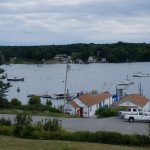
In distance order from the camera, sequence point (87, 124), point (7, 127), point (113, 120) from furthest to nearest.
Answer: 1. point (113, 120)
2. point (87, 124)
3. point (7, 127)

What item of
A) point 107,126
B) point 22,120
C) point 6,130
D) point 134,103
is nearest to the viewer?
point 6,130

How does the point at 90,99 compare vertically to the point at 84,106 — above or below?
above

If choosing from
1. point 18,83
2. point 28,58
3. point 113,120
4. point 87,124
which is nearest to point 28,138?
point 87,124

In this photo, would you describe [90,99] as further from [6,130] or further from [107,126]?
[6,130]

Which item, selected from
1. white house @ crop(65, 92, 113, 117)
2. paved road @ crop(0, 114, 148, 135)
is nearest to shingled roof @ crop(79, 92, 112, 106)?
white house @ crop(65, 92, 113, 117)

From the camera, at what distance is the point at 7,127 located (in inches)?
851

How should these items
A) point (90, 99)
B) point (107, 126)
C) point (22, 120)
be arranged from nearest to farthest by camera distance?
point (22, 120) < point (107, 126) < point (90, 99)

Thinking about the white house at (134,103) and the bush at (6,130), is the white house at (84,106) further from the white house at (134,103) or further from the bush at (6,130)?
the bush at (6,130)

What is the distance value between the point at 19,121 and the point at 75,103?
2874 centimetres

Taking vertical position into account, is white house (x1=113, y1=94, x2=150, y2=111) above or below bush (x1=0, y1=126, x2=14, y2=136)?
below

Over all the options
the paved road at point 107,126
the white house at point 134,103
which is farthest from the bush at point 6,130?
the white house at point 134,103

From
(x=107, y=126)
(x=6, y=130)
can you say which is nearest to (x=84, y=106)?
(x=107, y=126)

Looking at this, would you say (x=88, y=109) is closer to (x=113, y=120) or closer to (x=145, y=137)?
(x=113, y=120)

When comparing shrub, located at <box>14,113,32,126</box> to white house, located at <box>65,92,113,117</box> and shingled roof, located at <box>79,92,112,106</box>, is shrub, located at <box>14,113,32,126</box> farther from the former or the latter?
shingled roof, located at <box>79,92,112,106</box>
